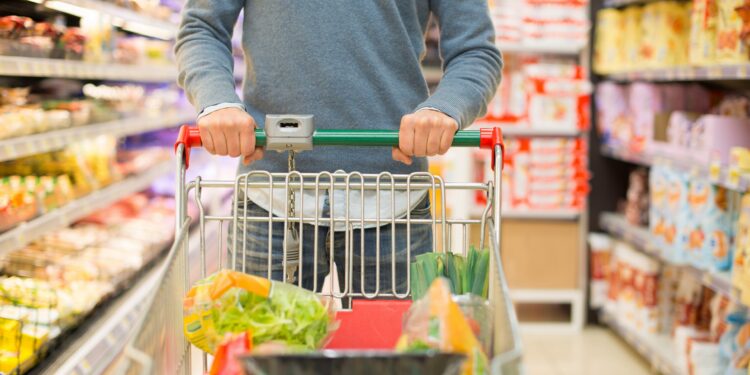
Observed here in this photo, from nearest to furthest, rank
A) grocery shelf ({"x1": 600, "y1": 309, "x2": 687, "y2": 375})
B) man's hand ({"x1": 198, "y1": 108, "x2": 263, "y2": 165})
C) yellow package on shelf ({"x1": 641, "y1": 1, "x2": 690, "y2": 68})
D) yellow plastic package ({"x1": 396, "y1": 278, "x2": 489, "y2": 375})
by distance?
yellow plastic package ({"x1": 396, "y1": 278, "x2": 489, "y2": 375})
man's hand ({"x1": 198, "y1": 108, "x2": 263, "y2": 165})
grocery shelf ({"x1": 600, "y1": 309, "x2": 687, "y2": 375})
yellow package on shelf ({"x1": 641, "y1": 1, "x2": 690, "y2": 68})

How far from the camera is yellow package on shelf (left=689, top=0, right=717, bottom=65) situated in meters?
3.29

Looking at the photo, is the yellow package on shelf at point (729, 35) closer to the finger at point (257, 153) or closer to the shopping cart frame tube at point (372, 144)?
the shopping cart frame tube at point (372, 144)

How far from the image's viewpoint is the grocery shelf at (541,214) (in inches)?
188

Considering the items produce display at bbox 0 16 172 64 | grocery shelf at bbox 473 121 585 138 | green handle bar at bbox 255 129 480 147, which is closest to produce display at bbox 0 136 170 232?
produce display at bbox 0 16 172 64

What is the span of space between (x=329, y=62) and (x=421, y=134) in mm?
342

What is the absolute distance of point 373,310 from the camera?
4.91 ft

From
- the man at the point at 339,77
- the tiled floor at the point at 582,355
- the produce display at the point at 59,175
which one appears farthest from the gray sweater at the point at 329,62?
the tiled floor at the point at 582,355

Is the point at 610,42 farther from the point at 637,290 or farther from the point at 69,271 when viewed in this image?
the point at 69,271

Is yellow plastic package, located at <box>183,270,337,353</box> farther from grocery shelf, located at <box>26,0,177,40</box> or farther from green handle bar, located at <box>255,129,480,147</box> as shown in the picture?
grocery shelf, located at <box>26,0,177,40</box>

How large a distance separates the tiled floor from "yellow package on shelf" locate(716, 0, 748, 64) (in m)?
1.53

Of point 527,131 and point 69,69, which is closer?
point 69,69

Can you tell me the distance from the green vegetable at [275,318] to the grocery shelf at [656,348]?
2.56m

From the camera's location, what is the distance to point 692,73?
3492 millimetres

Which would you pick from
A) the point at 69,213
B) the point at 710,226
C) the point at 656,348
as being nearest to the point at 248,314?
the point at 69,213
